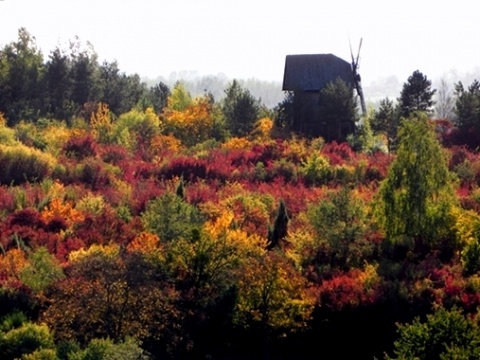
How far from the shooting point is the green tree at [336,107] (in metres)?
57.9

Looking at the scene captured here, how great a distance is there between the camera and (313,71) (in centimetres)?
6212

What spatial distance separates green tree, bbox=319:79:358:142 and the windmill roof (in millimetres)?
2162

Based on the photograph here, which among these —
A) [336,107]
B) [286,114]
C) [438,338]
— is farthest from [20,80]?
[438,338]

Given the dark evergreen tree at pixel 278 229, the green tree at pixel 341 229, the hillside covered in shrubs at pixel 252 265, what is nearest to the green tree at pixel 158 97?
the hillside covered in shrubs at pixel 252 265

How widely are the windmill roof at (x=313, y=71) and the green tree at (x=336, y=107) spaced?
7.09ft

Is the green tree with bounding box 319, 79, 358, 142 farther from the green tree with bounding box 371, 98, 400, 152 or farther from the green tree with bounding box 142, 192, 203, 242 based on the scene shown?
the green tree with bounding box 142, 192, 203, 242

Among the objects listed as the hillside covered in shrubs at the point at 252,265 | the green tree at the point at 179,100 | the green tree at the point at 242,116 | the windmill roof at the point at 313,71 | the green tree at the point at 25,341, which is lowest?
the green tree at the point at 25,341

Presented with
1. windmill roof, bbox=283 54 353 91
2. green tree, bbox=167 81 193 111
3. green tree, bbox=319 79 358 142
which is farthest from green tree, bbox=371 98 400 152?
green tree, bbox=167 81 193 111

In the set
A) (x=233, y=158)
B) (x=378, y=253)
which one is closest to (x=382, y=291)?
(x=378, y=253)

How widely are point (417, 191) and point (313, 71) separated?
32180 mm

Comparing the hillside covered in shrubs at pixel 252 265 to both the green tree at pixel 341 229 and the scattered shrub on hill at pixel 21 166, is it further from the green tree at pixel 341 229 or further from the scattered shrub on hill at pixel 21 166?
the scattered shrub on hill at pixel 21 166

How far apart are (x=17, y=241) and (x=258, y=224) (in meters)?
12.6

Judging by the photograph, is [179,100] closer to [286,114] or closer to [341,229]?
[286,114]

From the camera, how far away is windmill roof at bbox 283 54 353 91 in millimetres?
61250
